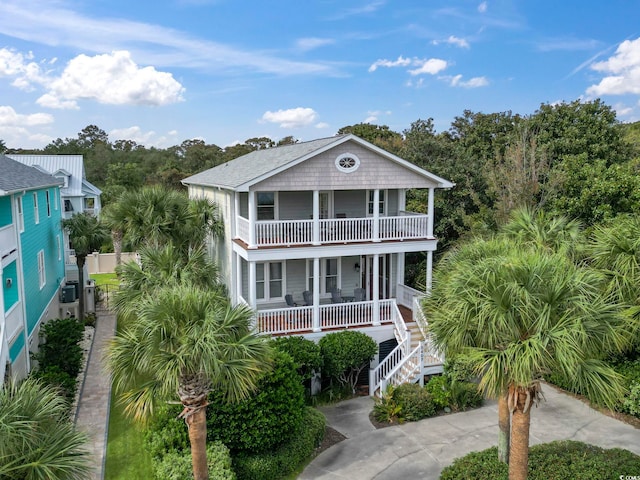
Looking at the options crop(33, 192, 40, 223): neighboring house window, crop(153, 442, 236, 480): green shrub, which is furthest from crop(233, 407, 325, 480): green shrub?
crop(33, 192, 40, 223): neighboring house window

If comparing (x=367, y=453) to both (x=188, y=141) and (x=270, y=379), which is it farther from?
(x=188, y=141)

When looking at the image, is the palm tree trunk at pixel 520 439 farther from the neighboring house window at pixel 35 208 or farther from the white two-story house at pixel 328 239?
the neighboring house window at pixel 35 208

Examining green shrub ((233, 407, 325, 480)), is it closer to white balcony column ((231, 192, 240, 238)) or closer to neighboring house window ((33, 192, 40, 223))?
white balcony column ((231, 192, 240, 238))

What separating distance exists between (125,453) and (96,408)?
297 cm

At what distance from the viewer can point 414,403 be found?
1444cm

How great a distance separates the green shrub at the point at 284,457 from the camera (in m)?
11.2

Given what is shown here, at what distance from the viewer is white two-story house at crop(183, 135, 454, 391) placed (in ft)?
54.5

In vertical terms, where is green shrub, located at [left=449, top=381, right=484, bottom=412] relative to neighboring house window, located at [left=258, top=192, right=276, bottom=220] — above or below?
below

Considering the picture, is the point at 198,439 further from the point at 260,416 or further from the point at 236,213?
the point at 236,213

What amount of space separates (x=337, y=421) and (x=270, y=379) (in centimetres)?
398

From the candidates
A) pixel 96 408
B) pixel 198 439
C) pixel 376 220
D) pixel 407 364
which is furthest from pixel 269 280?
pixel 198 439

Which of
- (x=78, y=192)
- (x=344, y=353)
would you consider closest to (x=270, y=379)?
(x=344, y=353)

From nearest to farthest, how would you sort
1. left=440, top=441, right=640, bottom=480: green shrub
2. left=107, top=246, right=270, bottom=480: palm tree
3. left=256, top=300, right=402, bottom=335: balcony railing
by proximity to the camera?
left=107, top=246, right=270, bottom=480: palm tree, left=440, top=441, right=640, bottom=480: green shrub, left=256, top=300, right=402, bottom=335: balcony railing

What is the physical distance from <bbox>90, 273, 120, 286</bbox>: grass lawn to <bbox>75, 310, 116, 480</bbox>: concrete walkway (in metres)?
12.7
